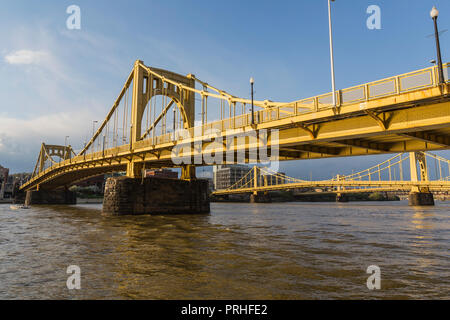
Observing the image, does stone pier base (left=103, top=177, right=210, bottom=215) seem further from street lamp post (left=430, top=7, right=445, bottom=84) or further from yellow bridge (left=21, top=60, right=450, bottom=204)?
street lamp post (left=430, top=7, right=445, bottom=84)

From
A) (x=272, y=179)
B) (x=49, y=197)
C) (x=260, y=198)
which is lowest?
(x=260, y=198)

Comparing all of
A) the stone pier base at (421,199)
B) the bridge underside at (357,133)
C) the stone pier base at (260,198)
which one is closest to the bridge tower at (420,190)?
the stone pier base at (421,199)

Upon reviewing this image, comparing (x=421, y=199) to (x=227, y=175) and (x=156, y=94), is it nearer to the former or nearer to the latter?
(x=156, y=94)

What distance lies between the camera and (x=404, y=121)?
1336cm

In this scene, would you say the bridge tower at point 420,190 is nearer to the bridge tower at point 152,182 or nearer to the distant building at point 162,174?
the bridge tower at point 152,182

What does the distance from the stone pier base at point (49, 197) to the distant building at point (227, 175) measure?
92467 mm

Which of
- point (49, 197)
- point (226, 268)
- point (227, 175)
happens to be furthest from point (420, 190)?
point (227, 175)

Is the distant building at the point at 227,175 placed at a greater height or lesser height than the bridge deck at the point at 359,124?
greater

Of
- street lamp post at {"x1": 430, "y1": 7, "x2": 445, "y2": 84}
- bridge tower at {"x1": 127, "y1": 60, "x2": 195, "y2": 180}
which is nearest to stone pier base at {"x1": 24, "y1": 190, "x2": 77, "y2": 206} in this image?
bridge tower at {"x1": 127, "y1": 60, "x2": 195, "y2": 180}

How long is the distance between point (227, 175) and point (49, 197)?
101m

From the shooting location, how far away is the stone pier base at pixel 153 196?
3206cm

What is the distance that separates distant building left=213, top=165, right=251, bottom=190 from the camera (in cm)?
16050

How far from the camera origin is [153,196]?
33.5m

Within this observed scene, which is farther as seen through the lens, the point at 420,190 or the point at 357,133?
the point at 420,190
